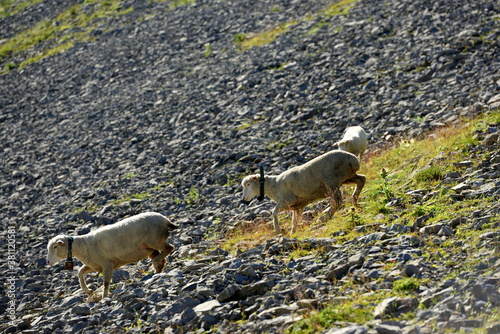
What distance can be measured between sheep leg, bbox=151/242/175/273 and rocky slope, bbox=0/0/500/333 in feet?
0.96

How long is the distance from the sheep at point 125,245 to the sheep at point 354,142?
5.66m

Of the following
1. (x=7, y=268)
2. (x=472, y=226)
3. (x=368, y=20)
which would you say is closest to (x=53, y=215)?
(x=7, y=268)

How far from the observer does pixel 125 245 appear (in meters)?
14.4

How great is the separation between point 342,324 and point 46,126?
2800cm

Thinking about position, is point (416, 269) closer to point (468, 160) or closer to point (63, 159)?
point (468, 160)

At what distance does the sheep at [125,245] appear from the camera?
1435 cm

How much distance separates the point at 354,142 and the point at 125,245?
23.7 feet

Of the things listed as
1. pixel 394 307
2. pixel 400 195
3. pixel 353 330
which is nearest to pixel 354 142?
pixel 400 195

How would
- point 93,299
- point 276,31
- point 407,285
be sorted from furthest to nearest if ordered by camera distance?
1. point 276,31
2. point 93,299
3. point 407,285

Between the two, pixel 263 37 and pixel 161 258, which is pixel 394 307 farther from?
pixel 263 37

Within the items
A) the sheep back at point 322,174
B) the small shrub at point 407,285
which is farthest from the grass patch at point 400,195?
the small shrub at point 407,285

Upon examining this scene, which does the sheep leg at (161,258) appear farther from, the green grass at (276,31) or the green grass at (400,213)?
the green grass at (276,31)

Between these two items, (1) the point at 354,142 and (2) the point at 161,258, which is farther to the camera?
(1) the point at 354,142

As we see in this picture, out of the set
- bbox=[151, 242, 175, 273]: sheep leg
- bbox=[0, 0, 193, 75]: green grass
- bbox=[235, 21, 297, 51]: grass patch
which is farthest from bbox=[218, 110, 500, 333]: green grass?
bbox=[0, 0, 193, 75]: green grass
